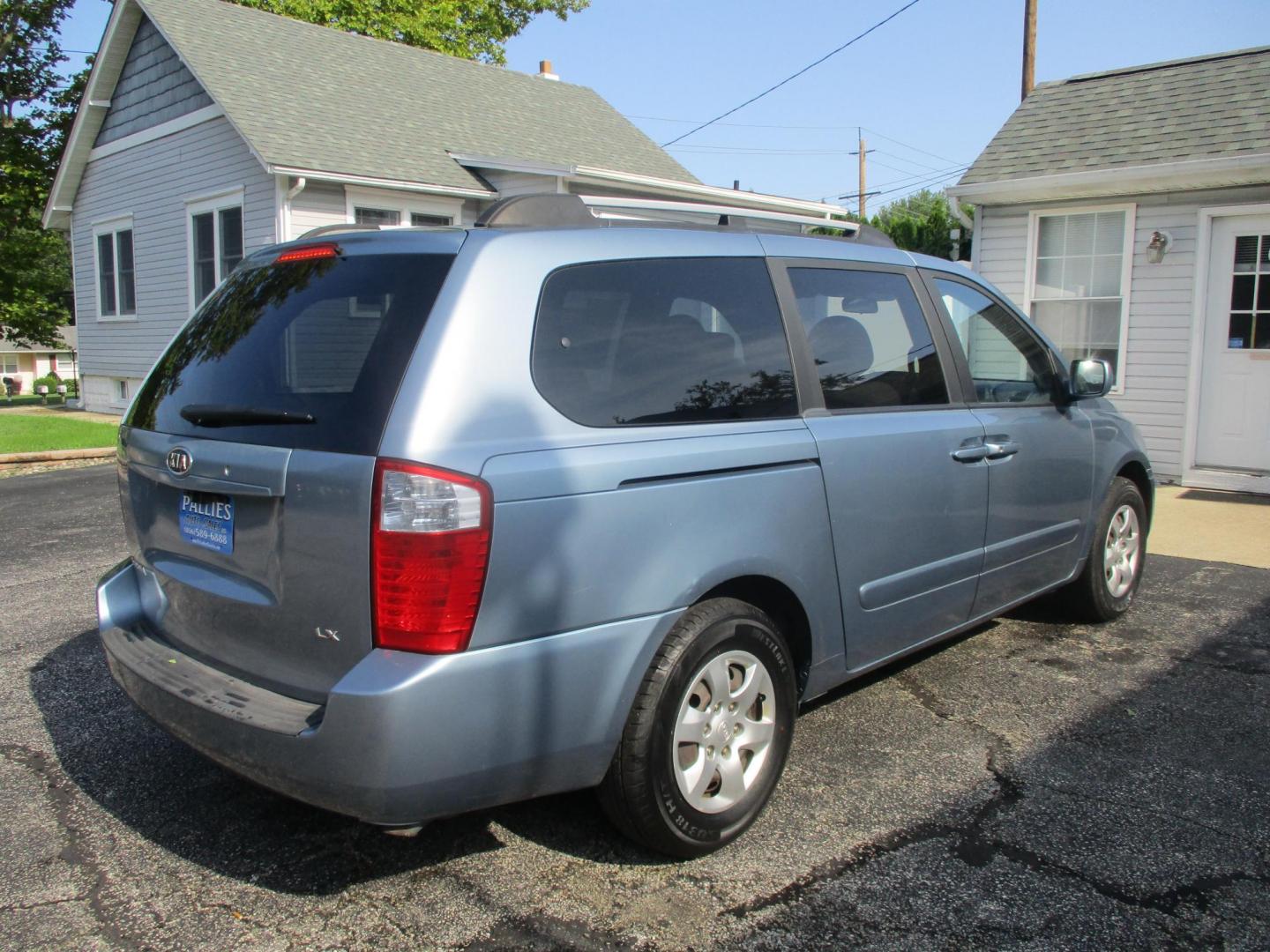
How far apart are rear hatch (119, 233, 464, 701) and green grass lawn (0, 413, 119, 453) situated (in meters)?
10.4

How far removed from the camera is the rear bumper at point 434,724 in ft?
7.76

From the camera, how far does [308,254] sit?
3.02m

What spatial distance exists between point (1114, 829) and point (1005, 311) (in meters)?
2.34

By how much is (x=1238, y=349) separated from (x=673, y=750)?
805 centimetres

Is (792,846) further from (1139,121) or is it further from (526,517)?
(1139,121)

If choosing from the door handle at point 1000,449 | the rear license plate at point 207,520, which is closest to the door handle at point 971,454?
the door handle at point 1000,449

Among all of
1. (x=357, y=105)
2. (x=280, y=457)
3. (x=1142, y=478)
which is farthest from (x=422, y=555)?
(x=357, y=105)

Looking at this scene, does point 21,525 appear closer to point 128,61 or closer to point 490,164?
point 490,164

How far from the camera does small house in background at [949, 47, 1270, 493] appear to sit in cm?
870

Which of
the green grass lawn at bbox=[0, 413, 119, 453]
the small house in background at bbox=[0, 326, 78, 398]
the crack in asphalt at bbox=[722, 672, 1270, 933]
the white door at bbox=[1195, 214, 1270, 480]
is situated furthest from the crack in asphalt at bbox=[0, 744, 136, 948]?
the small house in background at bbox=[0, 326, 78, 398]

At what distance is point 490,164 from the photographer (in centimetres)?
1464

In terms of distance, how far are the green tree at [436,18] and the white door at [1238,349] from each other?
19.1 m

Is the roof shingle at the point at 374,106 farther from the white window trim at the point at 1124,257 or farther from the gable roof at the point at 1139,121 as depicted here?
the white window trim at the point at 1124,257

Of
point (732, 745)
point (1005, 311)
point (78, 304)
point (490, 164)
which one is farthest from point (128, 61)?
point (732, 745)
